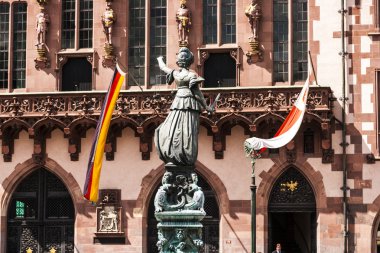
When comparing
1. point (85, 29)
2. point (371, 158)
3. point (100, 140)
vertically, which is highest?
point (85, 29)

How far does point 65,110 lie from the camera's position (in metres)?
40.6

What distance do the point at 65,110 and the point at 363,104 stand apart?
38.2 ft

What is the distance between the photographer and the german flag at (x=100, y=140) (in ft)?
120

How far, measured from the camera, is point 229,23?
4109cm

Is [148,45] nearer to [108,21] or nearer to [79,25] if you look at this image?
[108,21]

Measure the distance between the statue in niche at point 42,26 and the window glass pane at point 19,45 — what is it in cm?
98

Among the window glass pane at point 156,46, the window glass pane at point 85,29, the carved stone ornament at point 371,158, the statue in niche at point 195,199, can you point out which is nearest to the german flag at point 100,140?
the window glass pane at point 156,46

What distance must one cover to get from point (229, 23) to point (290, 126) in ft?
20.4

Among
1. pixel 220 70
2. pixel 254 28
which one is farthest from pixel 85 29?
pixel 254 28

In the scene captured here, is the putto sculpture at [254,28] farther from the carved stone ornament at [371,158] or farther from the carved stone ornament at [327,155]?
the carved stone ornament at [371,158]

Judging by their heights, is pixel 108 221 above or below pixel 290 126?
below

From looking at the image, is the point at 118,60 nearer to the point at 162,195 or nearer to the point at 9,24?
the point at 9,24

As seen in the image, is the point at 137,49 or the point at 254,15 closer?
the point at 254,15

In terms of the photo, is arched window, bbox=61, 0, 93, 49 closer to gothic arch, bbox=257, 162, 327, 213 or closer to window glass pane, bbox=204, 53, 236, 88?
window glass pane, bbox=204, 53, 236, 88
